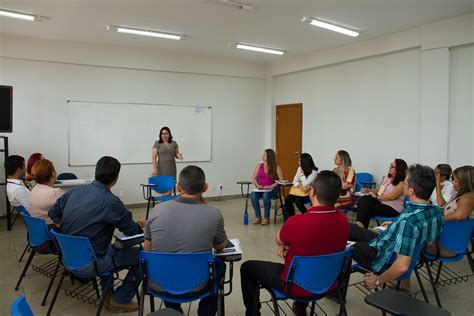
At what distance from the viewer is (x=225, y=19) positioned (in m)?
5.26

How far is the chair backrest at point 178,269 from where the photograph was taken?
212 cm

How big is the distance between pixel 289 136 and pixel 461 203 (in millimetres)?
5198

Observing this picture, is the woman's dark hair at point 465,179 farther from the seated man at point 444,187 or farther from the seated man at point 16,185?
the seated man at point 16,185

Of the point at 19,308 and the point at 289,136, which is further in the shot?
the point at 289,136

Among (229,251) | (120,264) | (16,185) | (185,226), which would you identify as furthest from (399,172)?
(16,185)

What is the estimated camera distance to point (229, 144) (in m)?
8.41

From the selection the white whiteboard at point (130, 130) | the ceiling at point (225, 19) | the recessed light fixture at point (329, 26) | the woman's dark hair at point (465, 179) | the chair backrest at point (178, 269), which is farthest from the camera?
the white whiteboard at point (130, 130)

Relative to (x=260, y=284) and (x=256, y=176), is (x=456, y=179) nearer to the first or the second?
(x=260, y=284)

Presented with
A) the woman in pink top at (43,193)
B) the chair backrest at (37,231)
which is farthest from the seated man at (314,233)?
the woman in pink top at (43,193)

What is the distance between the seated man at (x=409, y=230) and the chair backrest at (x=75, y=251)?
1879mm

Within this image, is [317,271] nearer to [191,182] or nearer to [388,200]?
[191,182]

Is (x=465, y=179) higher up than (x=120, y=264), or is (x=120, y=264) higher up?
(x=465, y=179)

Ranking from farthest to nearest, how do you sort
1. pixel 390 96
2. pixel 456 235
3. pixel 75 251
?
1. pixel 390 96
2. pixel 456 235
3. pixel 75 251

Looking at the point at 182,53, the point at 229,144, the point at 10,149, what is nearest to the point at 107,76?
the point at 182,53
